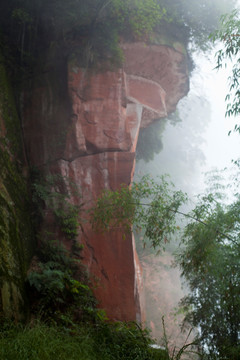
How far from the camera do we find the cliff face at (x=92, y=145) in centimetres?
662

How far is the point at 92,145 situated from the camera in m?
6.89

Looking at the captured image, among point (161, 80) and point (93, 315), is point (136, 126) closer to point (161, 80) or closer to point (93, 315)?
point (161, 80)

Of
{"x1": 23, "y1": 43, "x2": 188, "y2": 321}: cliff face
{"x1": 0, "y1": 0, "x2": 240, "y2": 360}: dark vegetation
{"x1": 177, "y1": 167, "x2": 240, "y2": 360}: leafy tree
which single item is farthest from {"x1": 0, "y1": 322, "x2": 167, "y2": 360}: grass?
{"x1": 23, "y1": 43, "x2": 188, "y2": 321}: cliff face

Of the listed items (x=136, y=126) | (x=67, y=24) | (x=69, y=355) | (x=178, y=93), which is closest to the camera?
(x=69, y=355)

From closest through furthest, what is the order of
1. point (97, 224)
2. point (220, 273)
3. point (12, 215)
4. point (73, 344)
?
point (73, 344) < point (220, 273) < point (12, 215) < point (97, 224)

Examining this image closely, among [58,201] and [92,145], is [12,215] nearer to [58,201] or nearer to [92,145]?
[58,201]

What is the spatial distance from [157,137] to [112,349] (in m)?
9.97

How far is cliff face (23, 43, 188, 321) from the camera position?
6.62 metres

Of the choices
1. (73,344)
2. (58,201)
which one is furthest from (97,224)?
(73,344)

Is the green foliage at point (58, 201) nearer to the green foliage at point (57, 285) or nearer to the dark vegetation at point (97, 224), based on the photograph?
the dark vegetation at point (97, 224)

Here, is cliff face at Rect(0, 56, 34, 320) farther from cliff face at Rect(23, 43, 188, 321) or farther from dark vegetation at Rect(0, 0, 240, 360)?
cliff face at Rect(23, 43, 188, 321)

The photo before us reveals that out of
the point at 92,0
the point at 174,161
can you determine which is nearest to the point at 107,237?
the point at 92,0

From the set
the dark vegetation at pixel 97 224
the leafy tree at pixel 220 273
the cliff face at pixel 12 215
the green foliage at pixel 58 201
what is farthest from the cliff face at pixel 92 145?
the leafy tree at pixel 220 273

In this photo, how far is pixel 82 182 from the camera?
6.82 meters
